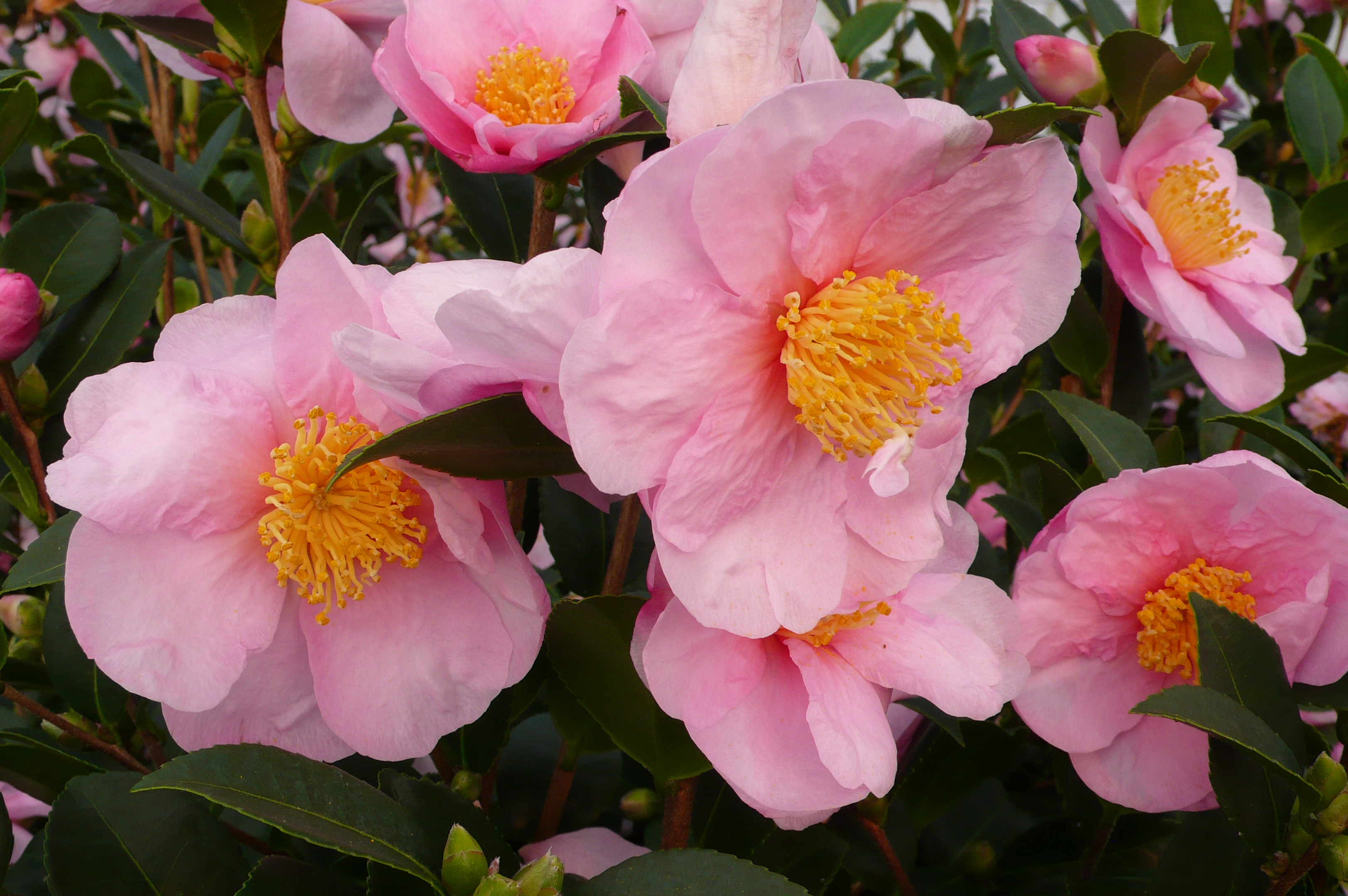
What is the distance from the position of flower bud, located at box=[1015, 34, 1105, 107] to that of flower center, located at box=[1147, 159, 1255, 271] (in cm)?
17

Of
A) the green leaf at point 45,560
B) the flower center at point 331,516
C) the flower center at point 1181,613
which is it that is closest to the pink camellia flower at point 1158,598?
the flower center at point 1181,613

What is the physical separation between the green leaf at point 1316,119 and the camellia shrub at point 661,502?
406 millimetres

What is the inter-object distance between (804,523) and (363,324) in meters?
0.29

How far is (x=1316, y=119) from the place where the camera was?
4.76 ft

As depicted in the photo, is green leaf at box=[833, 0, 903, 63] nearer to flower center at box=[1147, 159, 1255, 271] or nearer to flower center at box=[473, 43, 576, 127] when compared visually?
flower center at box=[1147, 159, 1255, 271]

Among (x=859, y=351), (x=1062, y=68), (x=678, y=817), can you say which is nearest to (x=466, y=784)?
(x=678, y=817)

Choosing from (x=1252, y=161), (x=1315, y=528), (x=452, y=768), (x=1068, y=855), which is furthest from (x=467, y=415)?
(x=1252, y=161)

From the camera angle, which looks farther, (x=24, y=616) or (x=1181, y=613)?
(x=24, y=616)

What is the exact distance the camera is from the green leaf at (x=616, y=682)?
2.34ft

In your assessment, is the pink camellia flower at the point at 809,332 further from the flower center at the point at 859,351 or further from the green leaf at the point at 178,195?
the green leaf at the point at 178,195

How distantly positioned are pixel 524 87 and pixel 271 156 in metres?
0.29

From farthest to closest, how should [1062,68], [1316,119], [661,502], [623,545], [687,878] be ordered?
[1316,119]
[1062,68]
[623,545]
[687,878]
[661,502]

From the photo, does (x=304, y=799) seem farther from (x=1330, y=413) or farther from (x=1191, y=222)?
(x=1330, y=413)

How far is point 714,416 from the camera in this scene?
59 cm
